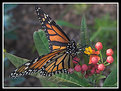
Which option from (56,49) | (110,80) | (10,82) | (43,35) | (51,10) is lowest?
(10,82)

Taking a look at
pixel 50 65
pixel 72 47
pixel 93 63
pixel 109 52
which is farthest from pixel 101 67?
pixel 50 65

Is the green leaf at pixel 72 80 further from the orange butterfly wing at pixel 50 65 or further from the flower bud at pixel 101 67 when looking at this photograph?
the flower bud at pixel 101 67

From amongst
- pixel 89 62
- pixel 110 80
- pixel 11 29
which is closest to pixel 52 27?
pixel 89 62

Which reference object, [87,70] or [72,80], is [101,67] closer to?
[87,70]

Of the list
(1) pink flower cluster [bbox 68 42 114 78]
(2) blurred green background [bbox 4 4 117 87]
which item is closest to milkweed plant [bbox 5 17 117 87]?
(1) pink flower cluster [bbox 68 42 114 78]

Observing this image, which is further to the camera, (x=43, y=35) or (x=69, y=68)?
(x=43, y=35)

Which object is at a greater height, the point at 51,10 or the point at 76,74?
the point at 51,10

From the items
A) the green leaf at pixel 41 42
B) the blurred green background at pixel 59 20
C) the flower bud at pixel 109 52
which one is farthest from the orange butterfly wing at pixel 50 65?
the blurred green background at pixel 59 20

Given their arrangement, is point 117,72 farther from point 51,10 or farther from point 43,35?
point 51,10
